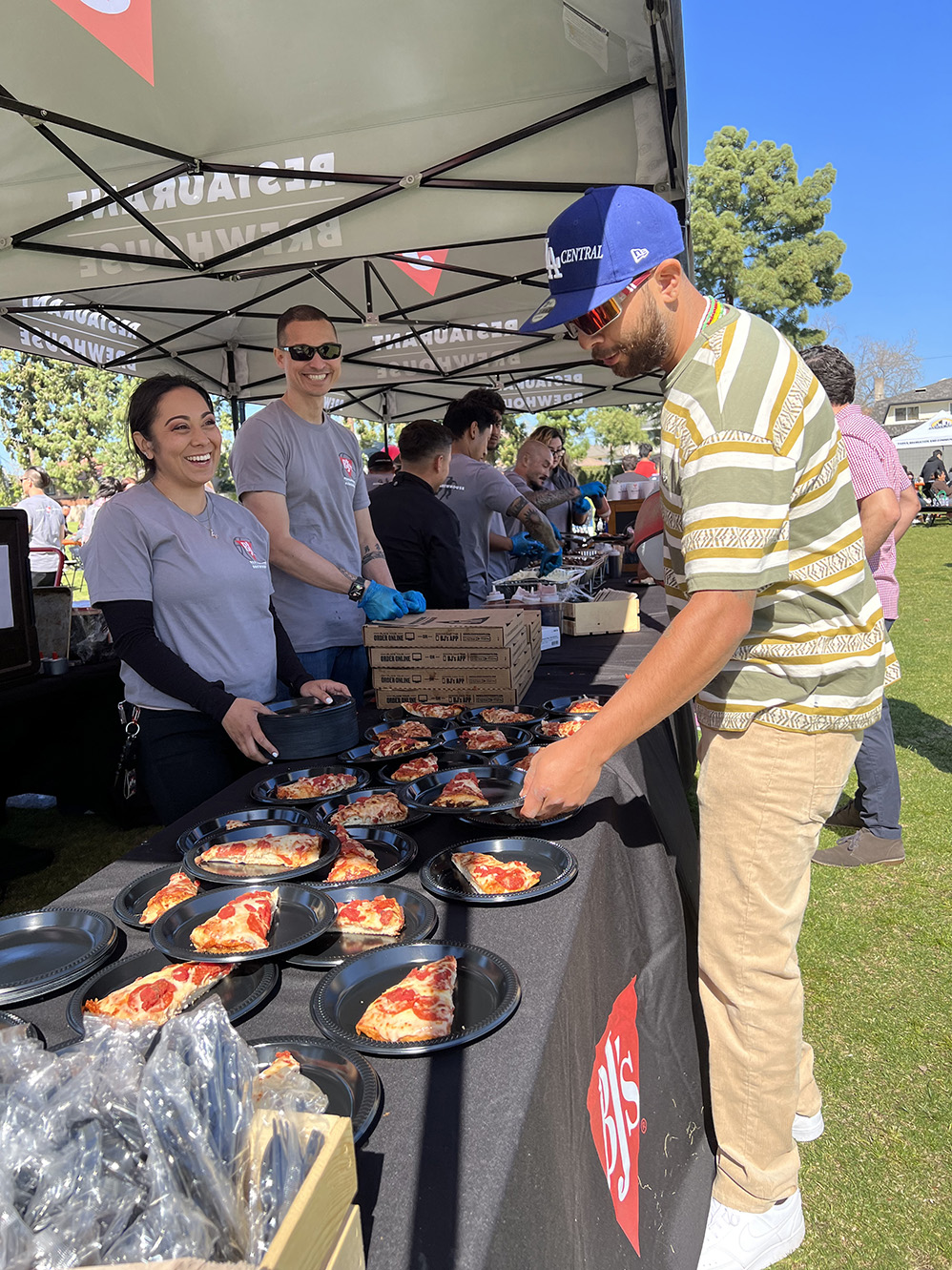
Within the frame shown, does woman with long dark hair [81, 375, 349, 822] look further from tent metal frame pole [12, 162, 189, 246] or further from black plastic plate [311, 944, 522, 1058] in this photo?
tent metal frame pole [12, 162, 189, 246]

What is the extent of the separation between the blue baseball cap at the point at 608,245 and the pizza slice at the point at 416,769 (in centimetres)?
117

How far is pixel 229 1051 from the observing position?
77 centimetres

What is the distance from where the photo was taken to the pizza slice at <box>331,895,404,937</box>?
56.0 inches

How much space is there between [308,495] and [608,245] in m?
1.83

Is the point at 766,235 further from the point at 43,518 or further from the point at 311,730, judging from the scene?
the point at 311,730

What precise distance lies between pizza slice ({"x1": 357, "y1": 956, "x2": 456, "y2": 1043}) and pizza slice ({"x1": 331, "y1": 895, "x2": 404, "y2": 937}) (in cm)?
17

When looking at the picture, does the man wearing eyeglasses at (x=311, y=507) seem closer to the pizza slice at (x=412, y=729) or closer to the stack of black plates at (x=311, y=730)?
the pizza slice at (x=412, y=729)

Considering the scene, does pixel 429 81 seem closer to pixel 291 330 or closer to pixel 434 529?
pixel 291 330

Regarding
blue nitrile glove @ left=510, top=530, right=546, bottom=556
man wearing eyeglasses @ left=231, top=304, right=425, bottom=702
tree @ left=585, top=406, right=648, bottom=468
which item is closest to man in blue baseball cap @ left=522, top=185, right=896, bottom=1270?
man wearing eyeglasses @ left=231, top=304, right=425, bottom=702

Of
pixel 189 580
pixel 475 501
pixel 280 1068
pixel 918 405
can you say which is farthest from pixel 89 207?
pixel 918 405

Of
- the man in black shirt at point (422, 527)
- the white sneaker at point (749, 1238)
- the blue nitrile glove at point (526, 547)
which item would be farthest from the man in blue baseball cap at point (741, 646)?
the blue nitrile glove at point (526, 547)

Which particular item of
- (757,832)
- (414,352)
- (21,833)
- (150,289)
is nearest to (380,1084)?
(757,832)

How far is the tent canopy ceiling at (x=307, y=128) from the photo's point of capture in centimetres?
316

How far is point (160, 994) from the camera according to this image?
1.21m
